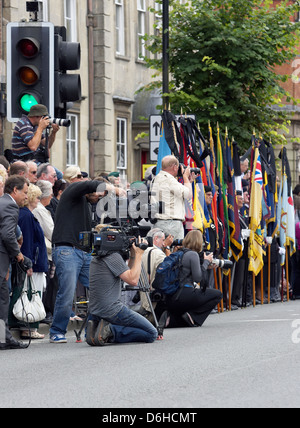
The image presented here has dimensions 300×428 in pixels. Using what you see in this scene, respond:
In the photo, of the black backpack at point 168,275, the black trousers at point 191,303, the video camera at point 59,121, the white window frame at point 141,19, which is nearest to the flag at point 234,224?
the black trousers at point 191,303

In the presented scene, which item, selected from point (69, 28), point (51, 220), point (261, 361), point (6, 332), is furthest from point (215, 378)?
point (69, 28)

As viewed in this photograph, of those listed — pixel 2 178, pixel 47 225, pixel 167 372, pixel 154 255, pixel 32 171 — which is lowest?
pixel 167 372

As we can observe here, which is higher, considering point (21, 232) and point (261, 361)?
point (21, 232)

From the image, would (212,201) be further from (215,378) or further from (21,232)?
(215,378)

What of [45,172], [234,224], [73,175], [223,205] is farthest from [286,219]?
[73,175]

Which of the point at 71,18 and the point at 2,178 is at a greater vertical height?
the point at 71,18

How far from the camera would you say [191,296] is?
16781 millimetres

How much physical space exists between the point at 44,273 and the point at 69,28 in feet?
64.4

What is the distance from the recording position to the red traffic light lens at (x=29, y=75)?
1350 cm

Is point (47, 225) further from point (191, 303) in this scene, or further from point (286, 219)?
point (286, 219)

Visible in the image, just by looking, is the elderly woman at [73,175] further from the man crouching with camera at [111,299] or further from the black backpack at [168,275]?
the man crouching with camera at [111,299]

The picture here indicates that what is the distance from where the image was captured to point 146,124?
38.8 meters

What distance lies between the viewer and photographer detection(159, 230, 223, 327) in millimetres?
16734

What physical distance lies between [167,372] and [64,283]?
3720mm
